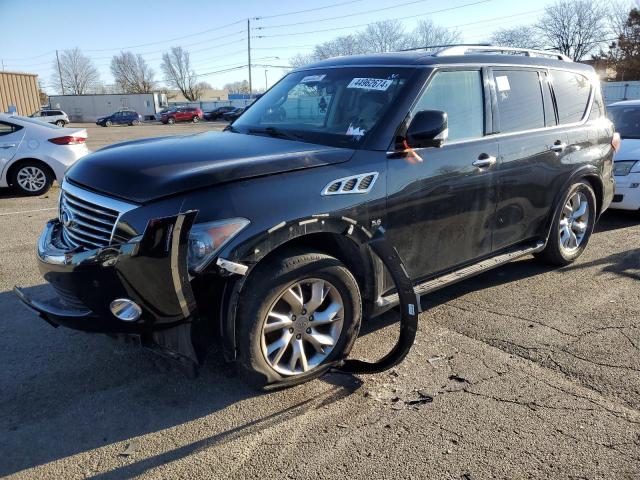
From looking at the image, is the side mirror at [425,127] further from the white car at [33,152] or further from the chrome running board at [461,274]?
the white car at [33,152]

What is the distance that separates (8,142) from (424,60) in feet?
26.8

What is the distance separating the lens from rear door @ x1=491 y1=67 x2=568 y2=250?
4.36m

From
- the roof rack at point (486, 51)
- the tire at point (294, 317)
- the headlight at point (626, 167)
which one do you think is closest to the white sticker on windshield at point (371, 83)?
the roof rack at point (486, 51)

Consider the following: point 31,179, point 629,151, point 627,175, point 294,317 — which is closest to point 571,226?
point 627,175

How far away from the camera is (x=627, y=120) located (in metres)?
8.46

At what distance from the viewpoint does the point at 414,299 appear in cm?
313

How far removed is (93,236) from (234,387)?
123 centimetres

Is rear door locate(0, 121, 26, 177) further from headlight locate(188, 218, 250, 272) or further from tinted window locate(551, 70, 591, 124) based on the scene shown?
tinted window locate(551, 70, 591, 124)

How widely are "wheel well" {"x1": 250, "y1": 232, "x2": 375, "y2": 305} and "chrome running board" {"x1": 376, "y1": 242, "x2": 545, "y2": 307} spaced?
0.51ft

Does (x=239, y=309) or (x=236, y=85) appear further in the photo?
(x=236, y=85)

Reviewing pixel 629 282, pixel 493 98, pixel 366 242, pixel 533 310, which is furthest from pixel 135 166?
pixel 629 282

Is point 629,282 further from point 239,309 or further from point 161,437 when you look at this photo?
point 161,437

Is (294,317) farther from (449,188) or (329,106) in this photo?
(329,106)

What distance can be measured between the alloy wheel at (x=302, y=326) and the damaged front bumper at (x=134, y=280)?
527 millimetres
